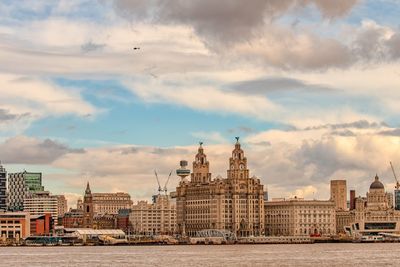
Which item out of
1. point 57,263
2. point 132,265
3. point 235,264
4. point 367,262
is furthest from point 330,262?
point 57,263

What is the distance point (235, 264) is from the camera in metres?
129

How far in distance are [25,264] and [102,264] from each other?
10508 mm

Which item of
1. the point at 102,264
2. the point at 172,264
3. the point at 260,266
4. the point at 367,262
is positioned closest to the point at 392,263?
the point at 367,262

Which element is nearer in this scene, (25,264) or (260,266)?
(260,266)

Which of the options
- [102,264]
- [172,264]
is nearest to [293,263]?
[172,264]

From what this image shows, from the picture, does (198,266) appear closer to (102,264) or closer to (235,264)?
(235,264)

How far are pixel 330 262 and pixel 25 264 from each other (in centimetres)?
3839

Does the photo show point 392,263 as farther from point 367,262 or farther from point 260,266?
point 260,266

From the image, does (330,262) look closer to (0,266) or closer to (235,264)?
(235,264)

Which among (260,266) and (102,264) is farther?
(102,264)

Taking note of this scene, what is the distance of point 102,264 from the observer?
434 ft

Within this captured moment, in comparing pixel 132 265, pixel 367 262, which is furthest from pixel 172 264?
pixel 367 262

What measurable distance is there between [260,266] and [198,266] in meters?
7.63

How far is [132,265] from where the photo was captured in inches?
5079
